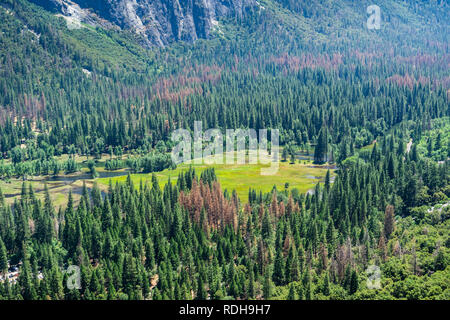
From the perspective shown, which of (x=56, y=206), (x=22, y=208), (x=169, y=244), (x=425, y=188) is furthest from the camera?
(x=56, y=206)

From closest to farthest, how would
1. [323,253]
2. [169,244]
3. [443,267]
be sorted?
[443,267], [323,253], [169,244]

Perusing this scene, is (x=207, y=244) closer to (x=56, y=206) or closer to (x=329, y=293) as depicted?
(x=329, y=293)

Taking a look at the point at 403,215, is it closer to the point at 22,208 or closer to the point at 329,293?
the point at 329,293
